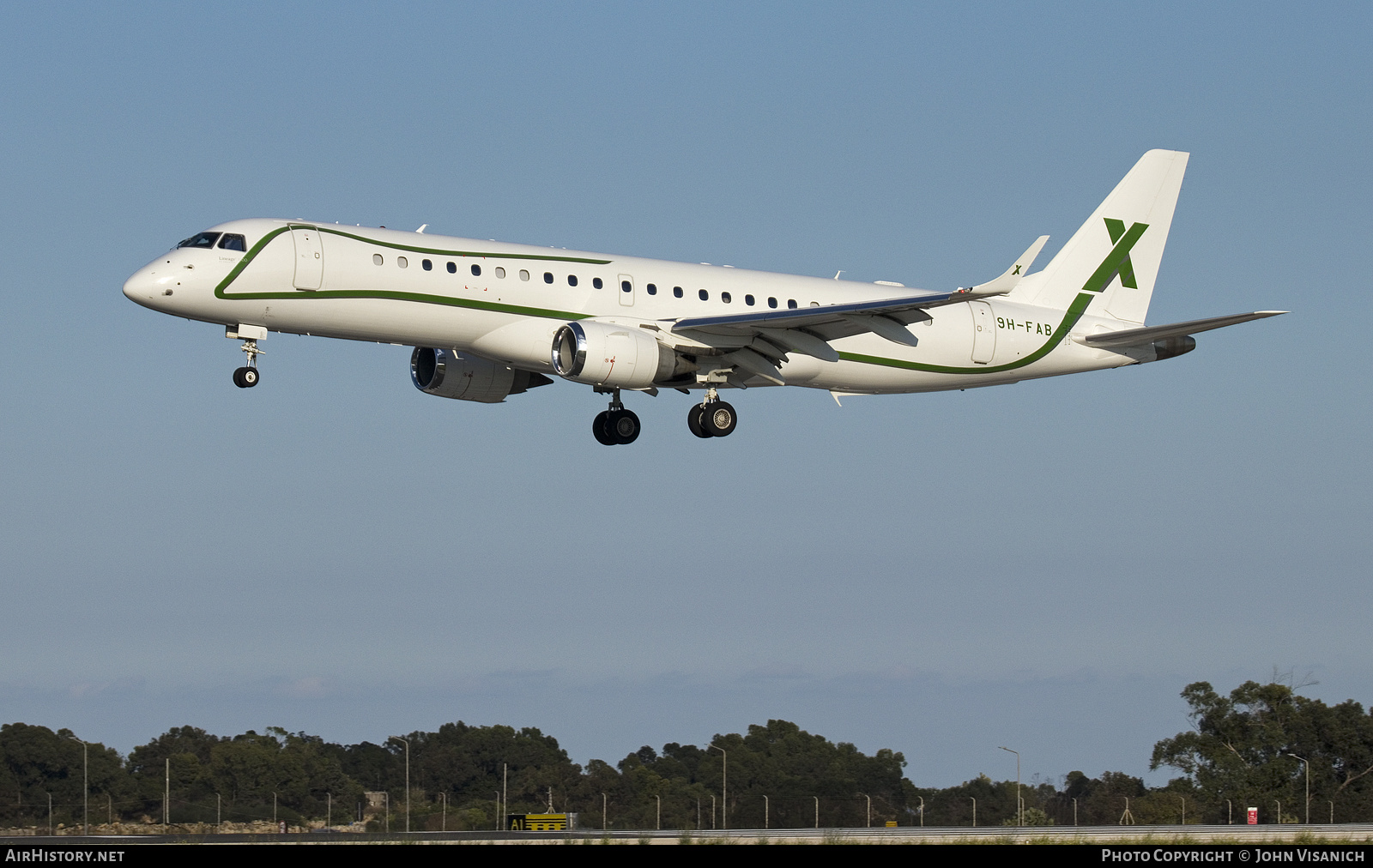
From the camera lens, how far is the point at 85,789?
65.4 meters

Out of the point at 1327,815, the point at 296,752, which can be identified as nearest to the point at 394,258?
the point at 296,752

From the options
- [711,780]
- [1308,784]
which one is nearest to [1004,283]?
[1308,784]

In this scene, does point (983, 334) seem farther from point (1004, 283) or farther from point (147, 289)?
point (147, 289)

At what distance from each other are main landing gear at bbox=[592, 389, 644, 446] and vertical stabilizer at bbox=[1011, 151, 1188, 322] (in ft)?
41.1

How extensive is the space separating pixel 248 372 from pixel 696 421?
12128 millimetres

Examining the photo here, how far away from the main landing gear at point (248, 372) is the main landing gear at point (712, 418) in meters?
11.9

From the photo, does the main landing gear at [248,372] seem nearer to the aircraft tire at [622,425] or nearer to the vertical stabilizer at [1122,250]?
the aircraft tire at [622,425]

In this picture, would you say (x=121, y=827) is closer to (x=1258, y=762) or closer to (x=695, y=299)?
(x=695, y=299)

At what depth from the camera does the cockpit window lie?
41.2 m

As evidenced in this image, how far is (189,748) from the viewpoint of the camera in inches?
3356

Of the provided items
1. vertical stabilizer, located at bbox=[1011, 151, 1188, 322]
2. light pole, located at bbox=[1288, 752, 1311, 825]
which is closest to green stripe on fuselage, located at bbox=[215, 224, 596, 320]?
vertical stabilizer, located at bbox=[1011, 151, 1188, 322]

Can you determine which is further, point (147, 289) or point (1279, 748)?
point (1279, 748)

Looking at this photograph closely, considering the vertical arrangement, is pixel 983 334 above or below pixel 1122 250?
below

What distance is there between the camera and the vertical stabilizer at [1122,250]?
52.5 metres
